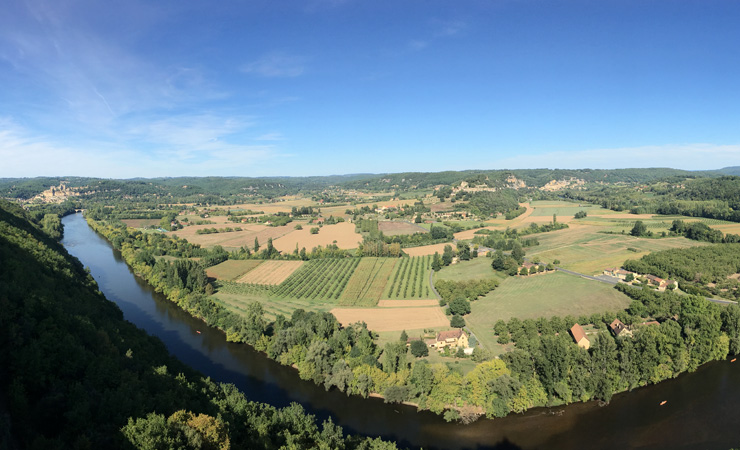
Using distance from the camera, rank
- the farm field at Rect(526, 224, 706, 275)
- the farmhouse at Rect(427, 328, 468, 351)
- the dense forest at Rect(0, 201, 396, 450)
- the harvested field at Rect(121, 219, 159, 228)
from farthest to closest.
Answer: the harvested field at Rect(121, 219, 159, 228)
the farm field at Rect(526, 224, 706, 275)
the farmhouse at Rect(427, 328, 468, 351)
the dense forest at Rect(0, 201, 396, 450)

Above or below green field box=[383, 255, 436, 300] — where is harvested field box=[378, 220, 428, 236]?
above

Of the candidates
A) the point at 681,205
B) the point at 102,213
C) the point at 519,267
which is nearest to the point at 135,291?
the point at 519,267

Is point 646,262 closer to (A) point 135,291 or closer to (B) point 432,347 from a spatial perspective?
(B) point 432,347

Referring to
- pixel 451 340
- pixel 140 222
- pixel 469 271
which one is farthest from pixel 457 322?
pixel 140 222

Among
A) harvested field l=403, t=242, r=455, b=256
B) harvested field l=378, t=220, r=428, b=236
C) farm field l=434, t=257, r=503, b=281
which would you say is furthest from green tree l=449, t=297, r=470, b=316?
harvested field l=378, t=220, r=428, b=236

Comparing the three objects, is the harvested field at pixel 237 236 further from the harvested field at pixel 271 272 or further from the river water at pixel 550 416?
the river water at pixel 550 416

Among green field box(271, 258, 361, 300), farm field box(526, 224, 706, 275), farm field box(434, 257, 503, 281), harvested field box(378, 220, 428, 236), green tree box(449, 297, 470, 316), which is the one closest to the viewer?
green tree box(449, 297, 470, 316)

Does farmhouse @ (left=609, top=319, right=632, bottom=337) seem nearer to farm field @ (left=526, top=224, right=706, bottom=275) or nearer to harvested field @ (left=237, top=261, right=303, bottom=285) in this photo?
farm field @ (left=526, top=224, right=706, bottom=275)

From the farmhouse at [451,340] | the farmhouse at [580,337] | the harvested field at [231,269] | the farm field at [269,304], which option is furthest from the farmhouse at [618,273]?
the harvested field at [231,269]
